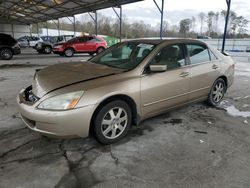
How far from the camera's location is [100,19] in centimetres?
4747

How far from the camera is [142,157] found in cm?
279

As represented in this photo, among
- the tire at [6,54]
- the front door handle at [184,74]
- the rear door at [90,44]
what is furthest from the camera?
the rear door at [90,44]

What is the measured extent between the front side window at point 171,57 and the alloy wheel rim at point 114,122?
3.07 ft

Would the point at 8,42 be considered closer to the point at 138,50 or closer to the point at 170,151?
the point at 138,50

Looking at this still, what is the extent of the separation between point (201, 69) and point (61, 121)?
9.12 ft

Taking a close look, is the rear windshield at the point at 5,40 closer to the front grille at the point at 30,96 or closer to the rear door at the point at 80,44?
the rear door at the point at 80,44

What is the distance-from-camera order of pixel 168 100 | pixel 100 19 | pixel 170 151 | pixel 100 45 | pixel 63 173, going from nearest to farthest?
pixel 63 173 < pixel 170 151 < pixel 168 100 < pixel 100 45 < pixel 100 19

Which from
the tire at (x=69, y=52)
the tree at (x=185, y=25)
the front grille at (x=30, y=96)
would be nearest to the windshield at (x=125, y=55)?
the front grille at (x=30, y=96)

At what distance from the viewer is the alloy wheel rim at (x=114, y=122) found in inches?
117

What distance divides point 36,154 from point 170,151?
177cm

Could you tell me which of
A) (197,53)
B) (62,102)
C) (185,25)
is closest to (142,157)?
(62,102)

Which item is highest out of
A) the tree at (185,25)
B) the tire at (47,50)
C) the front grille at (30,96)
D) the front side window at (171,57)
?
the tree at (185,25)

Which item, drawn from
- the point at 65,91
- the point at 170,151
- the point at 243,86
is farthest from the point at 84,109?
the point at 243,86

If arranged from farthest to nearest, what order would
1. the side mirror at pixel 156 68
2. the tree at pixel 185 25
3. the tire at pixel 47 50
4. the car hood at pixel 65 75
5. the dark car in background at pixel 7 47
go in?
the tree at pixel 185 25, the tire at pixel 47 50, the dark car in background at pixel 7 47, the side mirror at pixel 156 68, the car hood at pixel 65 75
